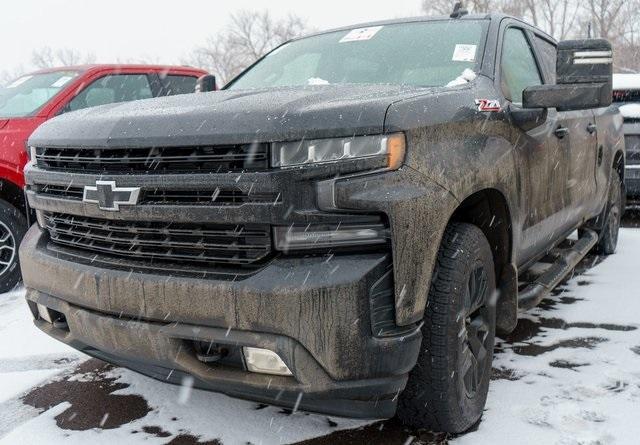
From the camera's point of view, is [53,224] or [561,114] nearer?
[53,224]

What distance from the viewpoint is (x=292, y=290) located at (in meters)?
1.94

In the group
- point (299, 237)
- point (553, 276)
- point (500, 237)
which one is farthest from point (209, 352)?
point (553, 276)

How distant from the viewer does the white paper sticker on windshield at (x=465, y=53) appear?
10.2ft

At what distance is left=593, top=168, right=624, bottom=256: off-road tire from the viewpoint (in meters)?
5.39

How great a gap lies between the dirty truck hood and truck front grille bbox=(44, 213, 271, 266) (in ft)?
0.92

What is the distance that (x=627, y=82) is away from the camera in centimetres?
732

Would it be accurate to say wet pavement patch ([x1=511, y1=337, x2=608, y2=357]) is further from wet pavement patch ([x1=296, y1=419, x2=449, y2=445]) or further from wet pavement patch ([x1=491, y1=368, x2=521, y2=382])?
wet pavement patch ([x1=296, y1=419, x2=449, y2=445])

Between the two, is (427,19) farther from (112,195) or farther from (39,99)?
(39,99)

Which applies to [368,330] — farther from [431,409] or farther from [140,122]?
[140,122]

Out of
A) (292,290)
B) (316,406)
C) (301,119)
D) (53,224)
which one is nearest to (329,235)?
(292,290)

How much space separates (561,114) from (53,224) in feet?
8.83

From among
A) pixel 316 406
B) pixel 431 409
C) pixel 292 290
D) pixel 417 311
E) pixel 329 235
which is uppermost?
pixel 329 235

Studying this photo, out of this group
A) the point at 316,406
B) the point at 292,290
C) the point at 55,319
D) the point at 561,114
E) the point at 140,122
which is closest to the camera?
the point at 292,290

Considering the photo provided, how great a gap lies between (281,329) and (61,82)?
14.4 ft
